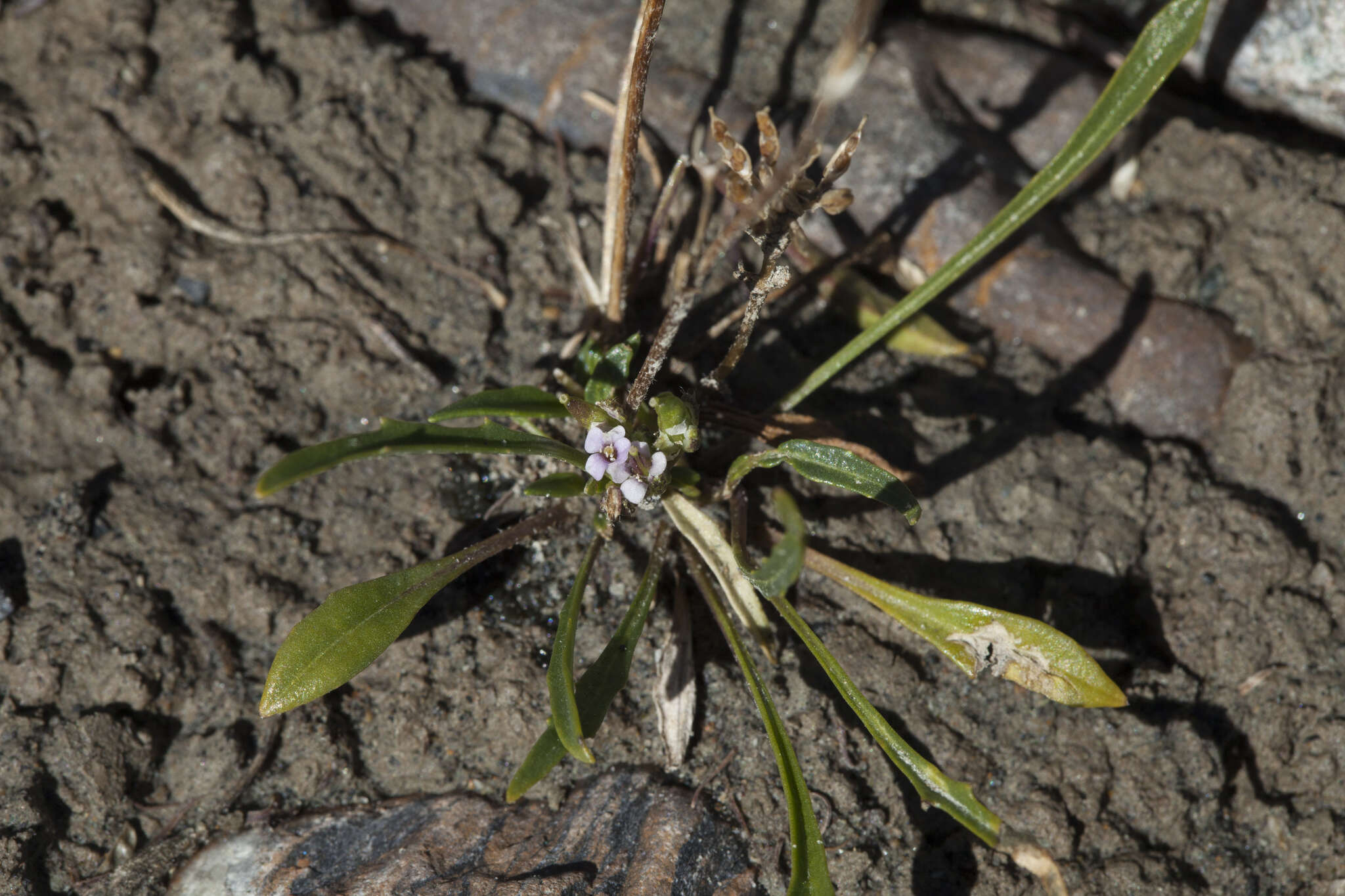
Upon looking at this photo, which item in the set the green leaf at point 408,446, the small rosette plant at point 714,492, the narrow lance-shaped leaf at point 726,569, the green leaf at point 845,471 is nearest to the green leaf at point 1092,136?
the small rosette plant at point 714,492

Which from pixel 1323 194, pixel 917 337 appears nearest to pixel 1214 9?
pixel 1323 194

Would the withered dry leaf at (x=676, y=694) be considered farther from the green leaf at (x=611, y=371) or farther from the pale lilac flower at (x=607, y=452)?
the green leaf at (x=611, y=371)

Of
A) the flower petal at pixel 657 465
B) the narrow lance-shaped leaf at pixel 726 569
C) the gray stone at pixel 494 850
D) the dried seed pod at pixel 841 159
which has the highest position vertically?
the dried seed pod at pixel 841 159

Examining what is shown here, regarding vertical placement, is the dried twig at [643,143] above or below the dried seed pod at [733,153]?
above

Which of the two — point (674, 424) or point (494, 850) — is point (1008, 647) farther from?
point (494, 850)

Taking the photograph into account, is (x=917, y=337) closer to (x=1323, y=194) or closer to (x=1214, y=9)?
(x=1323, y=194)

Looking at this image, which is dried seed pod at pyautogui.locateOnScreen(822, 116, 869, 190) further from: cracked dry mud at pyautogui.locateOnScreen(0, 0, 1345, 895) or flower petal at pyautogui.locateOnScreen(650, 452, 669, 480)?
cracked dry mud at pyautogui.locateOnScreen(0, 0, 1345, 895)
